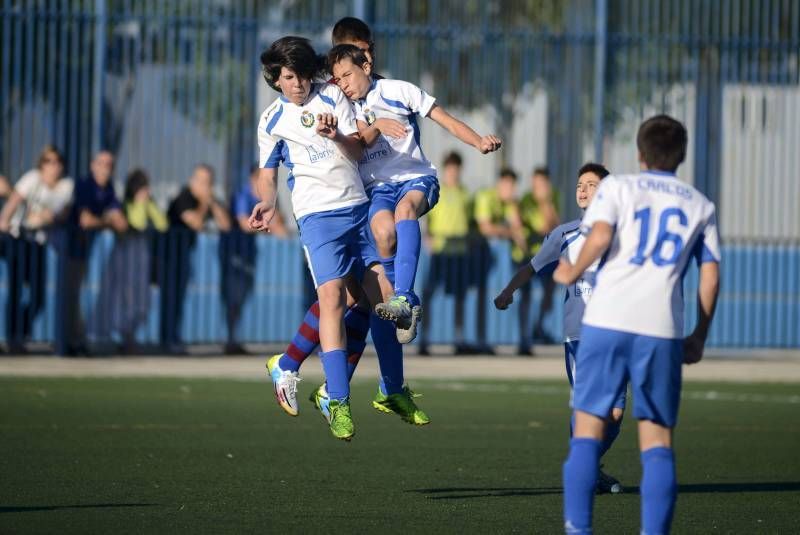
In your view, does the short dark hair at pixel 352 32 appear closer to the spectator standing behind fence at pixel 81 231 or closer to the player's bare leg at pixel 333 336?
the player's bare leg at pixel 333 336

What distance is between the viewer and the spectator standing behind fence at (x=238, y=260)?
1748 centimetres

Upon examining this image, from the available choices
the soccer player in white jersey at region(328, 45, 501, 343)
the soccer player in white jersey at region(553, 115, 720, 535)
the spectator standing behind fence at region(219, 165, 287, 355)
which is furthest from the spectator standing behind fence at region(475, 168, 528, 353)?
the soccer player in white jersey at region(553, 115, 720, 535)

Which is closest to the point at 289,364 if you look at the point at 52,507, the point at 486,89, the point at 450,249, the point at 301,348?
the point at 301,348

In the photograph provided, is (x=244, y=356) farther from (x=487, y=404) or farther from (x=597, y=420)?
(x=597, y=420)

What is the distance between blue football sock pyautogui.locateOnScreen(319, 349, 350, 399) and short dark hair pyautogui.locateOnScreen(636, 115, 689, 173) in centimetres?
281

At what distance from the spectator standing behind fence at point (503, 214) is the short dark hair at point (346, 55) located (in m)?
8.73

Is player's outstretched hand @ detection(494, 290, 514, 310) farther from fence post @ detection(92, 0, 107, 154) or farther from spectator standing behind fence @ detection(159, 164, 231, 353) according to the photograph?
fence post @ detection(92, 0, 107, 154)

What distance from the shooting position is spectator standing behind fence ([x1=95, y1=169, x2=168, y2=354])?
56.2 ft

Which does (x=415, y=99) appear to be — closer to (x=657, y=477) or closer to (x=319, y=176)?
(x=319, y=176)

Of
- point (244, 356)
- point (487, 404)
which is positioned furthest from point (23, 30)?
point (487, 404)

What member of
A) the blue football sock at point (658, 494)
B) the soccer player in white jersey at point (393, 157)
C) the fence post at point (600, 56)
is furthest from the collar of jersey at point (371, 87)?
the fence post at point (600, 56)

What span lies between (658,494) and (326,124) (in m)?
3.04

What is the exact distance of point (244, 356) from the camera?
1753 cm

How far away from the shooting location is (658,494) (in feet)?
20.4
